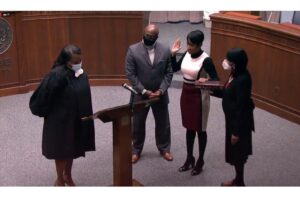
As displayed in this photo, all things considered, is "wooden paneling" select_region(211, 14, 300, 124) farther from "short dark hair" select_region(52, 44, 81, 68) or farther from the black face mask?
"short dark hair" select_region(52, 44, 81, 68)

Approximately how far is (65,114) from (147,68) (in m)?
0.78

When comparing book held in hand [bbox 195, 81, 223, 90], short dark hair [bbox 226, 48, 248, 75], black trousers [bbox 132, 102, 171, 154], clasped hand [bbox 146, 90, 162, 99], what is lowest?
black trousers [bbox 132, 102, 171, 154]

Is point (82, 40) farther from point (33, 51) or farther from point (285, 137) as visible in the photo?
point (285, 137)

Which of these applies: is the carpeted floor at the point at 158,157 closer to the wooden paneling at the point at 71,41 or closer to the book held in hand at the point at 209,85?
the wooden paneling at the point at 71,41

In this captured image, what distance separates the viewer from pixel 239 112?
332cm

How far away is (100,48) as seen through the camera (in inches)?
225

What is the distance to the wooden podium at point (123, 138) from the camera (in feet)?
10.5

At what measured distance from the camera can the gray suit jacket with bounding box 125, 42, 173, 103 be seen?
12.6ft

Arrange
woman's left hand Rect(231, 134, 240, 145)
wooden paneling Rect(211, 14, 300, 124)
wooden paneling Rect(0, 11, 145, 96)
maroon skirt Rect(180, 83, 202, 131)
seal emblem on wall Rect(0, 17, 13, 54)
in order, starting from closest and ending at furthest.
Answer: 1. woman's left hand Rect(231, 134, 240, 145)
2. maroon skirt Rect(180, 83, 202, 131)
3. wooden paneling Rect(211, 14, 300, 124)
4. seal emblem on wall Rect(0, 17, 13, 54)
5. wooden paneling Rect(0, 11, 145, 96)

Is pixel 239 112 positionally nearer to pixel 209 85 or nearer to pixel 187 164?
pixel 209 85

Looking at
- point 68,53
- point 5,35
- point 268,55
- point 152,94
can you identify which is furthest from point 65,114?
point 268,55

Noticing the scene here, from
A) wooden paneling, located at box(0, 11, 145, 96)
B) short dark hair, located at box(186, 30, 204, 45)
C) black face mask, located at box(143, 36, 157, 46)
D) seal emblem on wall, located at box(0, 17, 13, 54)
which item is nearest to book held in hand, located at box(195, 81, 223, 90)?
short dark hair, located at box(186, 30, 204, 45)

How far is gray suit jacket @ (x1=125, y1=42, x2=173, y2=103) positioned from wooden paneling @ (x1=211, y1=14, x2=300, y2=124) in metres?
1.39

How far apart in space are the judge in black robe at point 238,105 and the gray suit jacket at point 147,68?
52 cm
